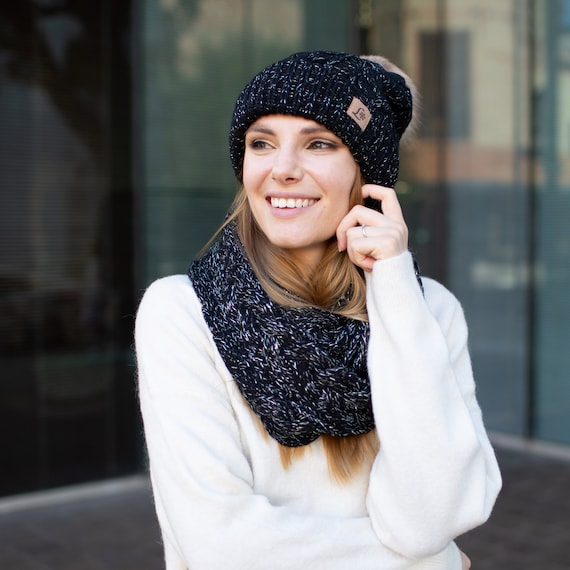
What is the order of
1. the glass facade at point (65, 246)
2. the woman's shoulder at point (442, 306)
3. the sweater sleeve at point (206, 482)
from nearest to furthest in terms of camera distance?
1. the sweater sleeve at point (206, 482)
2. the woman's shoulder at point (442, 306)
3. the glass facade at point (65, 246)

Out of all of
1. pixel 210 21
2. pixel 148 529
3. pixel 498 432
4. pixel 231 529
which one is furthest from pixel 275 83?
pixel 498 432

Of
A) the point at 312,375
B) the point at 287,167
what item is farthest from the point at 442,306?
the point at 287,167

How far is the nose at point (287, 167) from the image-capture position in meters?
1.56

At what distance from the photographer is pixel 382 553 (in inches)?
60.6

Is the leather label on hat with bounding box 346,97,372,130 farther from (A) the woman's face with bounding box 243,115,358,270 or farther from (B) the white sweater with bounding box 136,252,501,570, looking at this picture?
(B) the white sweater with bounding box 136,252,501,570

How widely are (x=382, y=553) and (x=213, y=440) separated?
1.25 feet

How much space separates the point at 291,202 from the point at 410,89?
0.45 metres

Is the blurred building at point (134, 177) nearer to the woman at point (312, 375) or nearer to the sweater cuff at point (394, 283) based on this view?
the woman at point (312, 375)

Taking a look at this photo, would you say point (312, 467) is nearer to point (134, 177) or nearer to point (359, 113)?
point (359, 113)

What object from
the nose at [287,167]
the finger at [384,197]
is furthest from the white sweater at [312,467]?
the nose at [287,167]

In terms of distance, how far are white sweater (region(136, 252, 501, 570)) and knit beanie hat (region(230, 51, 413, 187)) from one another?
0.24 meters

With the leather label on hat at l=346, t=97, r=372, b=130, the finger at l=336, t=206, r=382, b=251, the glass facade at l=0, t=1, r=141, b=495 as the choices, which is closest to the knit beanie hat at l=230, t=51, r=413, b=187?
the leather label on hat at l=346, t=97, r=372, b=130

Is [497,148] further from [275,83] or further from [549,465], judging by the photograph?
[275,83]

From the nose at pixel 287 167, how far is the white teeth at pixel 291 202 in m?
0.04
